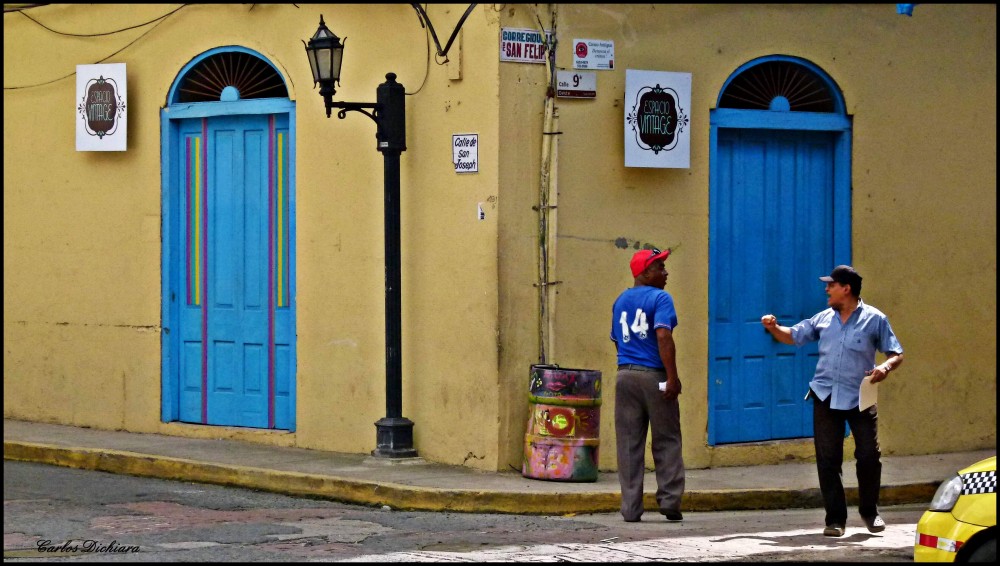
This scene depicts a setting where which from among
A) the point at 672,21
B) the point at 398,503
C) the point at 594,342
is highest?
the point at 672,21

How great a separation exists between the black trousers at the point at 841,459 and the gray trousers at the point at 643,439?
3.03 ft

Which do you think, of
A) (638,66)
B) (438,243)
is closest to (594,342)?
(438,243)

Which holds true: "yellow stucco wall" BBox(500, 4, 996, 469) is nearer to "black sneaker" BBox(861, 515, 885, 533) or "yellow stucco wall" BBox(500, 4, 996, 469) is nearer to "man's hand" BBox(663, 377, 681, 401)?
"man's hand" BBox(663, 377, 681, 401)

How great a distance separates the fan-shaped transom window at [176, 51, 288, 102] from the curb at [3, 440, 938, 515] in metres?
3.21

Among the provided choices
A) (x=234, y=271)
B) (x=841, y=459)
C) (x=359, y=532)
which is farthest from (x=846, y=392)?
(x=234, y=271)

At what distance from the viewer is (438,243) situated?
1131 cm

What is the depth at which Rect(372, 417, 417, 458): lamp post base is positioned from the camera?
11242mm

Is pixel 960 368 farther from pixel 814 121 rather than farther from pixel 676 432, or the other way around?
pixel 676 432

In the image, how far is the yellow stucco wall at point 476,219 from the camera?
36.2 feet

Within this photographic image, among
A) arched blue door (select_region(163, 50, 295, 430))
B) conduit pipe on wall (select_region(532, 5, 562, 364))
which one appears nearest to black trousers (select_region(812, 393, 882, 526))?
conduit pipe on wall (select_region(532, 5, 562, 364))

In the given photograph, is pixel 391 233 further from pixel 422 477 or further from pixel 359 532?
pixel 359 532

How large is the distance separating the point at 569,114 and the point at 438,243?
1.42 m

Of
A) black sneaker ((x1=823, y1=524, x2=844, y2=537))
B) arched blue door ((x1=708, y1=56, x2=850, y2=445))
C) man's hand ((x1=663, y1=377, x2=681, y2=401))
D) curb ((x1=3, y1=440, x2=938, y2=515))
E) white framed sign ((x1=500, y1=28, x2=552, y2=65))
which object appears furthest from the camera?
arched blue door ((x1=708, y1=56, x2=850, y2=445))

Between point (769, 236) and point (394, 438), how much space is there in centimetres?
346
